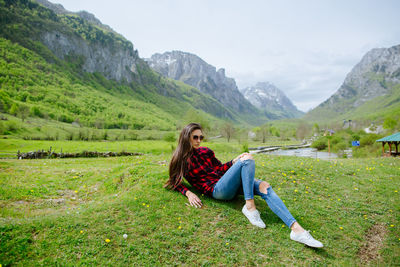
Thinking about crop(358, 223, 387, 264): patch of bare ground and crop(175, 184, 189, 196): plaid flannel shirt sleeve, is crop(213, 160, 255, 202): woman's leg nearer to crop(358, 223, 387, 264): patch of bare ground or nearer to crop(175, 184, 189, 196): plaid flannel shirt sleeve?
crop(175, 184, 189, 196): plaid flannel shirt sleeve

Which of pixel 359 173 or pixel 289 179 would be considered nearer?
pixel 289 179

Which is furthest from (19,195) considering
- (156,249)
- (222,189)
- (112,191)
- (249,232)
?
(249,232)

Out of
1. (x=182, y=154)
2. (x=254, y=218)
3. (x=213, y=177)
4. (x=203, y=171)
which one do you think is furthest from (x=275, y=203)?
(x=182, y=154)

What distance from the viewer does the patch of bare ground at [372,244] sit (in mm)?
5359

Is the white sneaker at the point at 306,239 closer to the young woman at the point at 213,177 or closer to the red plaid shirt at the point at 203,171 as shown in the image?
the young woman at the point at 213,177

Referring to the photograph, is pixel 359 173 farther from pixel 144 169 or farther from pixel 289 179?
pixel 144 169

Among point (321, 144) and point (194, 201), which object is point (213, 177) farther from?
point (321, 144)

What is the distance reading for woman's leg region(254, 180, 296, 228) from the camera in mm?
5754

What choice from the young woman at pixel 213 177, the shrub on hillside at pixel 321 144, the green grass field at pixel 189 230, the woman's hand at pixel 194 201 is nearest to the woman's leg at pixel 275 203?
the young woman at pixel 213 177

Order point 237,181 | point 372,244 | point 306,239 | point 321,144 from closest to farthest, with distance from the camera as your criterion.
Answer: point 306,239 → point 372,244 → point 237,181 → point 321,144

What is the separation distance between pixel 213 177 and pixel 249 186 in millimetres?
1519

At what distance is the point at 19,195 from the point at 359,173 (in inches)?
707

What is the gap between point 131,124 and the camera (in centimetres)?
15550

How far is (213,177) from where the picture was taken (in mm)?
7156
